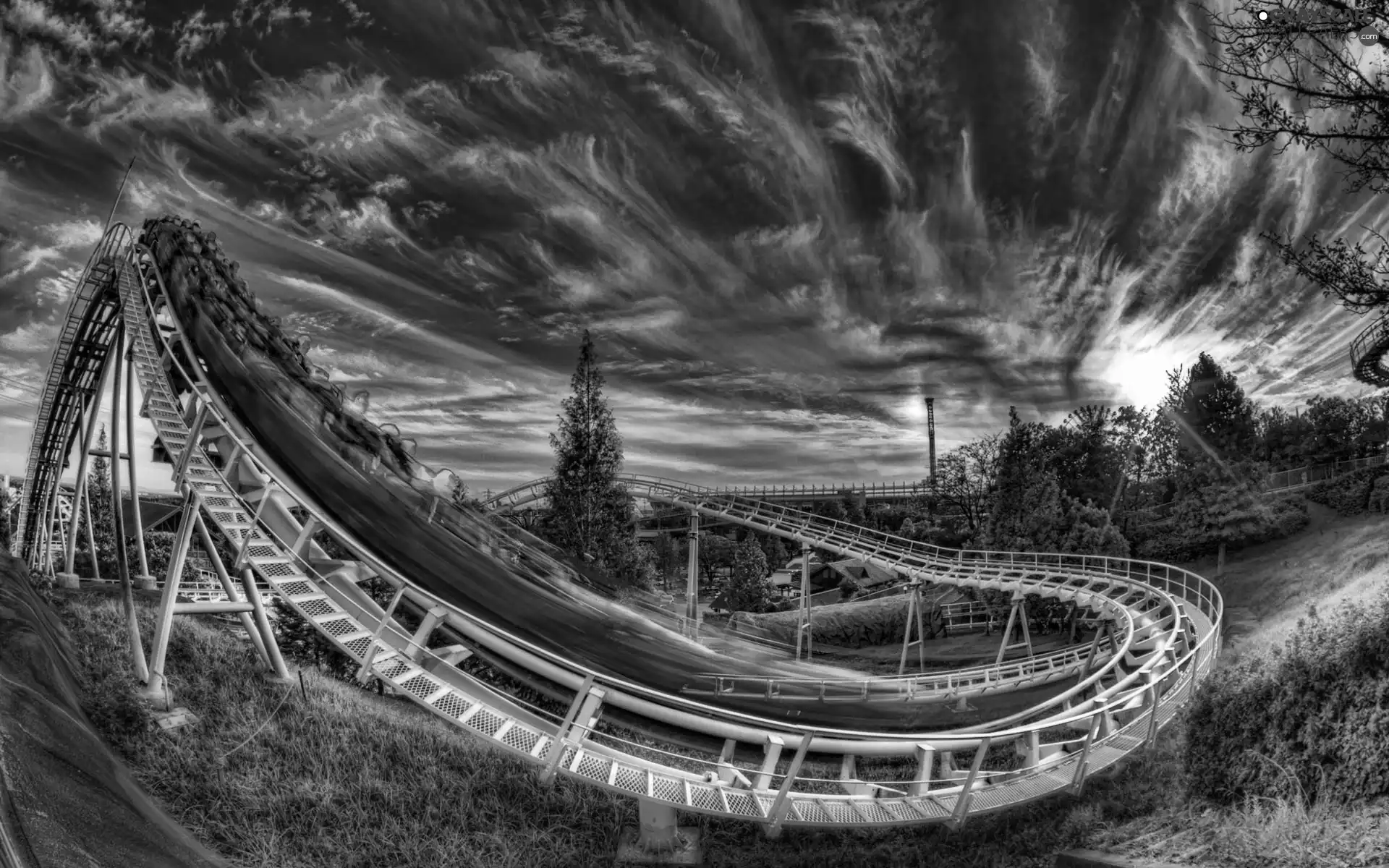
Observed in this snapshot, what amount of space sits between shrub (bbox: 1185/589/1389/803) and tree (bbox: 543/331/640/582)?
1799 cm

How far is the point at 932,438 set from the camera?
3603 cm

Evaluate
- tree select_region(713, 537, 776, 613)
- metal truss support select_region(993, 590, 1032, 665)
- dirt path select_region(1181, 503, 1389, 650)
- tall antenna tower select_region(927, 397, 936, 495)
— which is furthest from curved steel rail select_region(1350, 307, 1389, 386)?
tree select_region(713, 537, 776, 613)

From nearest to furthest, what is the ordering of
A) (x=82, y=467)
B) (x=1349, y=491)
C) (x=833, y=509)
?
(x=82, y=467) → (x=1349, y=491) → (x=833, y=509)

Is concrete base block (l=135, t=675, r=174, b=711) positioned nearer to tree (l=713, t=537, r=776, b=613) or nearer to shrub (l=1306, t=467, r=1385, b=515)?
tree (l=713, t=537, r=776, b=613)

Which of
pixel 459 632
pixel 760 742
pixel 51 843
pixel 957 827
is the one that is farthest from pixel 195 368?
pixel 957 827

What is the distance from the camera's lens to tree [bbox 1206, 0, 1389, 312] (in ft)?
29.7

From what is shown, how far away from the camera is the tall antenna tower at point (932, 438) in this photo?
3528 cm

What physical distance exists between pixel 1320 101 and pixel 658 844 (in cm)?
1189

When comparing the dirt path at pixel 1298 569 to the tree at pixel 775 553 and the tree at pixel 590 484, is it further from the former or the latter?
the tree at pixel 775 553

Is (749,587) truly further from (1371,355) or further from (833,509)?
(1371,355)

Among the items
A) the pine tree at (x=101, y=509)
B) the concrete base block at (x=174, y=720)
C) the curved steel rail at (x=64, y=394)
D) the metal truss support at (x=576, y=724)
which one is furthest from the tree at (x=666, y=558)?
the metal truss support at (x=576, y=724)

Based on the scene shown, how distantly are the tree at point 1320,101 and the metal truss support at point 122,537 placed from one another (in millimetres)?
15172

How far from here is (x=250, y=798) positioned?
321 inches

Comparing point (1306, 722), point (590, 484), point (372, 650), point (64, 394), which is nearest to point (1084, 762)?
point (1306, 722)
